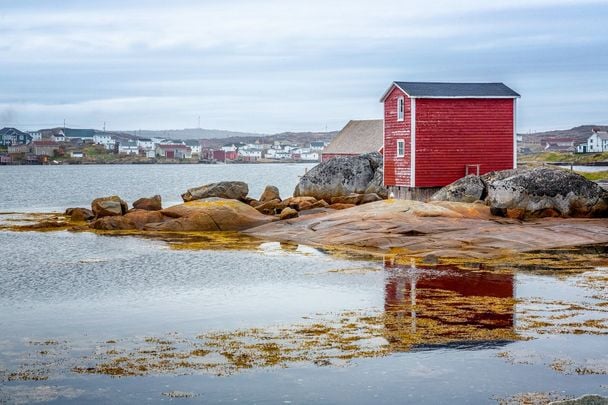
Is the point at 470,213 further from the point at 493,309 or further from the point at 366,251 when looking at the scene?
the point at 493,309

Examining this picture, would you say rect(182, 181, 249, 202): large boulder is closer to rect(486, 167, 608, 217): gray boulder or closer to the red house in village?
the red house in village

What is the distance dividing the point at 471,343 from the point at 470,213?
20982 millimetres

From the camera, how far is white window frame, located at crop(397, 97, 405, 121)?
153 feet

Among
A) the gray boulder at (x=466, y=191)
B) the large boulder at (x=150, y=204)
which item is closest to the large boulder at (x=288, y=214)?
the gray boulder at (x=466, y=191)

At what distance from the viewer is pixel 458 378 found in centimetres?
1373

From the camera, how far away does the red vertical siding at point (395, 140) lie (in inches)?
1810

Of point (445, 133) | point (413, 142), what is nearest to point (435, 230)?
point (413, 142)

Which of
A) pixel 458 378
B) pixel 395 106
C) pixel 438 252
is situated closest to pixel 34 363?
pixel 458 378

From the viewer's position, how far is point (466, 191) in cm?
4112

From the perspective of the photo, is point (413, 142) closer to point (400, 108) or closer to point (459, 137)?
point (400, 108)

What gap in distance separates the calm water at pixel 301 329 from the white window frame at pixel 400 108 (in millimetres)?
18694

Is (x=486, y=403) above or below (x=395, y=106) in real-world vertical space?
below

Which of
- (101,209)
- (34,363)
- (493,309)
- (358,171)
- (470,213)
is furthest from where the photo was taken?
(358,171)

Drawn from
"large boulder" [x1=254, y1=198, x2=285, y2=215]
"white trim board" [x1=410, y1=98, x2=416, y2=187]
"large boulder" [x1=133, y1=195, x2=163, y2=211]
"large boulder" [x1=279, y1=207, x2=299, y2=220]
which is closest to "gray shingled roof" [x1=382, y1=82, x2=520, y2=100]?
"white trim board" [x1=410, y1=98, x2=416, y2=187]
